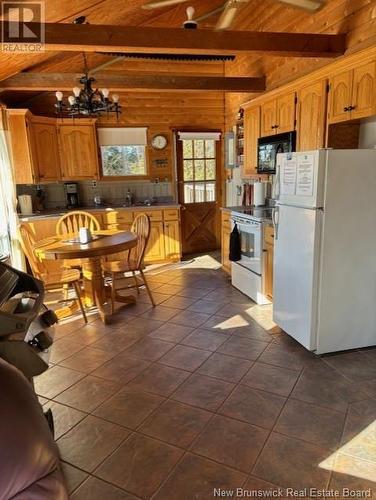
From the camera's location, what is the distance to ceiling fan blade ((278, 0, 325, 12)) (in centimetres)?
226

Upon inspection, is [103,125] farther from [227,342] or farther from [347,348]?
[347,348]

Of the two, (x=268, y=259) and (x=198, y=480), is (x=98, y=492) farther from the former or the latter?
(x=268, y=259)

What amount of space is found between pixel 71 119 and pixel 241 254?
3.33 metres

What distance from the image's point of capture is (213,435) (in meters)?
2.00

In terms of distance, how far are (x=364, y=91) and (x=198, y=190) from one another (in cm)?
364

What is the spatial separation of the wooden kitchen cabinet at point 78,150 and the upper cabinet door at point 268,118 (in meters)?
2.61

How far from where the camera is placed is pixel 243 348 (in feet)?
9.71

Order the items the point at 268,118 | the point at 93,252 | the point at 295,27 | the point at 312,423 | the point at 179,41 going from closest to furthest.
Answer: the point at 312,423
the point at 179,41
the point at 93,252
the point at 295,27
the point at 268,118

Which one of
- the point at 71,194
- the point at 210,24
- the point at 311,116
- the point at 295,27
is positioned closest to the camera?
the point at 311,116

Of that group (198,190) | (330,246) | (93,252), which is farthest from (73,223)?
(330,246)

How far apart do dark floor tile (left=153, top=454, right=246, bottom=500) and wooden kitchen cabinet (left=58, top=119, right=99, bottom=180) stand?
15.2 ft

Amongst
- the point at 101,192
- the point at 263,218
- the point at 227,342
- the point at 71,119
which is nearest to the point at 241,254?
the point at 263,218

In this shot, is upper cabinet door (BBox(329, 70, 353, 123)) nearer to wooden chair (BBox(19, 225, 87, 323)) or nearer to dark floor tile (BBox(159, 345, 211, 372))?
dark floor tile (BBox(159, 345, 211, 372))

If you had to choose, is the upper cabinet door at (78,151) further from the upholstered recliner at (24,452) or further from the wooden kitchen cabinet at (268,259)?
the upholstered recliner at (24,452)
